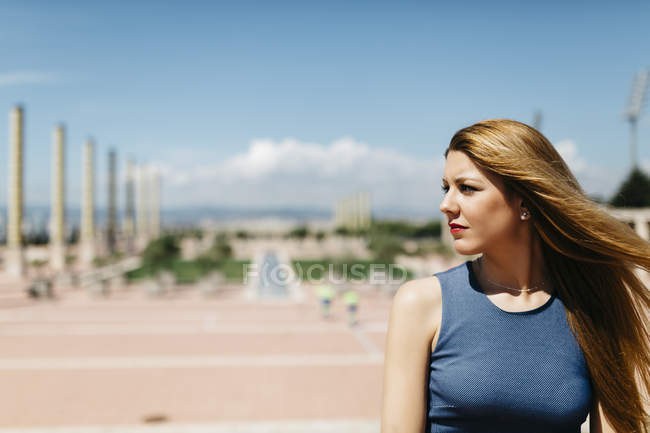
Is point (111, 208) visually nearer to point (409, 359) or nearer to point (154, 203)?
point (154, 203)

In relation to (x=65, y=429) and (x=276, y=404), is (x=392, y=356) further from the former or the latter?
(x=276, y=404)

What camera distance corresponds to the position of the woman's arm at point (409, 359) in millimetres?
1175

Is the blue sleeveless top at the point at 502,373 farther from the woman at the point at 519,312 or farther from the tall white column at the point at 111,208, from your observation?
the tall white column at the point at 111,208

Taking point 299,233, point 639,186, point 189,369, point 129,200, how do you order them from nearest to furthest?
1. point 189,369
2. point 639,186
3. point 129,200
4. point 299,233

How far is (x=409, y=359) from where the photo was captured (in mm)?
1173

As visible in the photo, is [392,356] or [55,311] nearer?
[392,356]

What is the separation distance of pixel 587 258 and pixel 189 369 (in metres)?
9.09

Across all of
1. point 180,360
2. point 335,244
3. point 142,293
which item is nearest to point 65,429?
point 180,360

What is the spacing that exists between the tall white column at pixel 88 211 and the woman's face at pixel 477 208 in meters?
32.5

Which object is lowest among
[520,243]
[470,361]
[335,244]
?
[335,244]

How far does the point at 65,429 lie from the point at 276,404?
2.86 m

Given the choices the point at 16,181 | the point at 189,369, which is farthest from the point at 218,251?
the point at 189,369

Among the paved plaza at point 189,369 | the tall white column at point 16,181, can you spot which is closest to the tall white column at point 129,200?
the tall white column at point 16,181

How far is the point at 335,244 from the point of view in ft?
167
